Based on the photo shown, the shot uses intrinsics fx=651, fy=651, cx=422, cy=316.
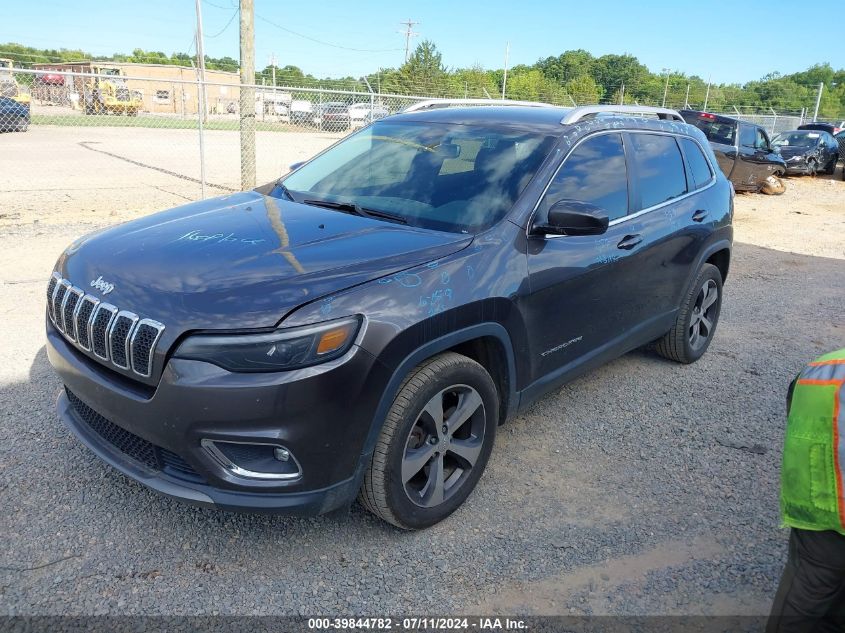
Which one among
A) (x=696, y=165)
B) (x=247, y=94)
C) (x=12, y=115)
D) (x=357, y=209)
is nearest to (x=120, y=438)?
(x=357, y=209)

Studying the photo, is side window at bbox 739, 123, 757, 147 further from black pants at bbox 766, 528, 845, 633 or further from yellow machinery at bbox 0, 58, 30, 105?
yellow machinery at bbox 0, 58, 30, 105

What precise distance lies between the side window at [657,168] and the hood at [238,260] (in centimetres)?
168

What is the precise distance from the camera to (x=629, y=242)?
12.5 feet

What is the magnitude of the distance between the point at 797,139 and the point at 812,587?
23105 mm

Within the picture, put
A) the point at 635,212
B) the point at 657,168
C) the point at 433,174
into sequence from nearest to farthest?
the point at 433,174 → the point at 635,212 → the point at 657,168

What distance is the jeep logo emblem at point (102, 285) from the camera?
2.61 metres

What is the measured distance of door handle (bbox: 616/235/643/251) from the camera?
3.76 m

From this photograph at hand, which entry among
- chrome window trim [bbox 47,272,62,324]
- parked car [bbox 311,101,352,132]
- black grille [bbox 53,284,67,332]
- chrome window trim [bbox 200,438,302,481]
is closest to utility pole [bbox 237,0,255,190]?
chrome window trim [bbox 47,272,62,324]

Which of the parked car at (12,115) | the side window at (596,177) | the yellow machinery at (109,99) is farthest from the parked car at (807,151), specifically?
the parked car at (12,115)

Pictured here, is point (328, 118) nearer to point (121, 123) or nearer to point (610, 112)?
point (121, 123)

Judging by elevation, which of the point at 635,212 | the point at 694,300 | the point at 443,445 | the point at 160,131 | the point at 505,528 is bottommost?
the point at 505,528

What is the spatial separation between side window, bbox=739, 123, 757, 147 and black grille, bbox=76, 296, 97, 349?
1548cm

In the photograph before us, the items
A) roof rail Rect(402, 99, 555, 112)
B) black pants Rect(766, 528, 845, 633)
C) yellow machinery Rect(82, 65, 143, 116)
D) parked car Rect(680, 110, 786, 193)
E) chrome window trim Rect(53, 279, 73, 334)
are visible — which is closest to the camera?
black pants Rect(766, 528, 845, 633)

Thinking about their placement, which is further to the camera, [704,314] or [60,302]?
[704,314]
